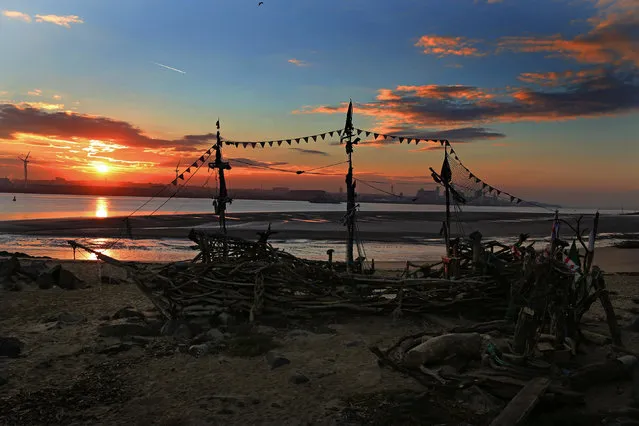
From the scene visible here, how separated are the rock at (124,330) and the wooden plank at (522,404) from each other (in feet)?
23.9

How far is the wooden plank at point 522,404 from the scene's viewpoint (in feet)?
17.0

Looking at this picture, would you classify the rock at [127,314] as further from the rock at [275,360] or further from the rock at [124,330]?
the rock at [275,360]

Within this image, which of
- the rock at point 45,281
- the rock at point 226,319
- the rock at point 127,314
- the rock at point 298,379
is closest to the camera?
the rock at point 298,379

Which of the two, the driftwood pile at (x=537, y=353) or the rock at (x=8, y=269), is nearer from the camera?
the driftwood pile at (x=537, y=353)

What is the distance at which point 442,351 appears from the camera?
7.33 metres

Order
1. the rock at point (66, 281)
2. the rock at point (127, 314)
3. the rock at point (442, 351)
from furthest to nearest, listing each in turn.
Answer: the rock at point (66, 281)
the rock at point (127, 314)
the rock at point (442, 351)

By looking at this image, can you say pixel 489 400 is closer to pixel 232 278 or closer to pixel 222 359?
pixel 222 359

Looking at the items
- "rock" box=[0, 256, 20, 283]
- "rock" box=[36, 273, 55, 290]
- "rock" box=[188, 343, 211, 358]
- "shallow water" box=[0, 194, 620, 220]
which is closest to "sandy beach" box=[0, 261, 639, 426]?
"rock" box=[188, 343, 211, 358]

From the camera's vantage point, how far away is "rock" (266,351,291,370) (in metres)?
7.71

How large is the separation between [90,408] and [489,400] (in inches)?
220

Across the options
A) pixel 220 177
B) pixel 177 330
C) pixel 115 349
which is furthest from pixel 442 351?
pixel 220 177

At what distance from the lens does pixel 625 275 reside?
20344mm

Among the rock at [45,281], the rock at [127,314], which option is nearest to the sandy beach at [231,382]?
the rock at [127,314]

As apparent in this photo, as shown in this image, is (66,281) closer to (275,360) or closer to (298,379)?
(275,360)
